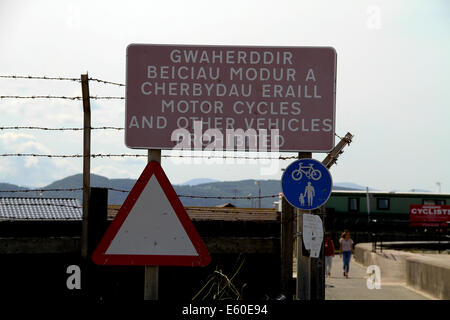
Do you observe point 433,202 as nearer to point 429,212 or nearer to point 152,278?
point 429,212

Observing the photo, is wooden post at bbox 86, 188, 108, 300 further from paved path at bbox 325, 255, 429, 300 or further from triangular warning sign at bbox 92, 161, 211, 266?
paved path at bbox 325, 255, 429, 300

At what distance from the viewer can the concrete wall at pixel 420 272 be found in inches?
455

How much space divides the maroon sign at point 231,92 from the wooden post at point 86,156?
0.65 meters

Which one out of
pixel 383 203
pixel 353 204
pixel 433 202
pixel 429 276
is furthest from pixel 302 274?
pixel 433 202

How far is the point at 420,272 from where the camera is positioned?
1345cm

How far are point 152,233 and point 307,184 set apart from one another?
1.42 meters

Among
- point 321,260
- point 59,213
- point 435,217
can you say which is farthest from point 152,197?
point 435,217

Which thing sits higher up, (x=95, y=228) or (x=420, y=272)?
(x=95, y=228)

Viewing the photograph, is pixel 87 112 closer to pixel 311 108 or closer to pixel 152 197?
pixel 152 197

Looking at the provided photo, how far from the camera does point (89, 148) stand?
557cm

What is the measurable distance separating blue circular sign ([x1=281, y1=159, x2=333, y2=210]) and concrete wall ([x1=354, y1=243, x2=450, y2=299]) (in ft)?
22.7

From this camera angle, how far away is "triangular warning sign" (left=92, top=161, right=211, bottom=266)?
4688 mm
